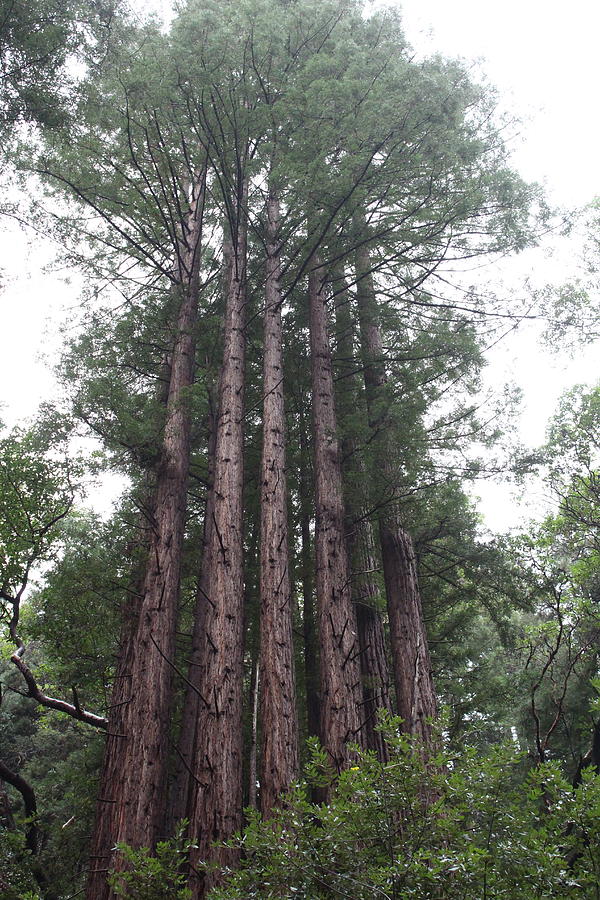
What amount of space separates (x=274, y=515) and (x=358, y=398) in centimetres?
335

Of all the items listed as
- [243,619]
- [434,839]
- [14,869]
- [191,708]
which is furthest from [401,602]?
[14,869]

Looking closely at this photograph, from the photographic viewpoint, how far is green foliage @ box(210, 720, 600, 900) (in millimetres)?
2381

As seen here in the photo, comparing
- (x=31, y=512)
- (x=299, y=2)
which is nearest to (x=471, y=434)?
(x=31, y=512)

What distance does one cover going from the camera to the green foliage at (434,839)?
2.38m

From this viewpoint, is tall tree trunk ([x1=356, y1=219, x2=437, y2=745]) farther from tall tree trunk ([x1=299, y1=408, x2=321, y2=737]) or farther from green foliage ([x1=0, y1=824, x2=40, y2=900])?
green foliage ([x1=0, y1=824, x2=40, y2=900])

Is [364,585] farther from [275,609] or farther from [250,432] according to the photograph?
[250,432]

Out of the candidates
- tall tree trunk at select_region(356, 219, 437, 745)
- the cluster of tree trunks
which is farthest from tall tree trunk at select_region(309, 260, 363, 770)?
tall tree trunk at select_region(356, 219, 437, 745)

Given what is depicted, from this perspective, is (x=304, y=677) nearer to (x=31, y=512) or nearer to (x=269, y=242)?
(x=31, y=512)

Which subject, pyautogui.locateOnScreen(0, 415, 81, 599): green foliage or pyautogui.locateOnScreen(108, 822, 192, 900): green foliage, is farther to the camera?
pyautogui.locateOnScreen(0, 415, 81, 599): green foliage

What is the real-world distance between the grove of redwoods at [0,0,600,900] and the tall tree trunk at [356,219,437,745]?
4cm

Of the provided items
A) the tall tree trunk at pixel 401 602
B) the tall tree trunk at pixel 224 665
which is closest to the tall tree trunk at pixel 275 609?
the tall tree trunk at pixel 224 665

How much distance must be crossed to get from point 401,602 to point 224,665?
2721 millimetres

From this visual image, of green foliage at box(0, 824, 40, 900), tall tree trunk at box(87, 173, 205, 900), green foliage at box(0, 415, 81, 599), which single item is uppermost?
green foliage at box(0, 415, 81, 599)

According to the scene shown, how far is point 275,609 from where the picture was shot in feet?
19.5
